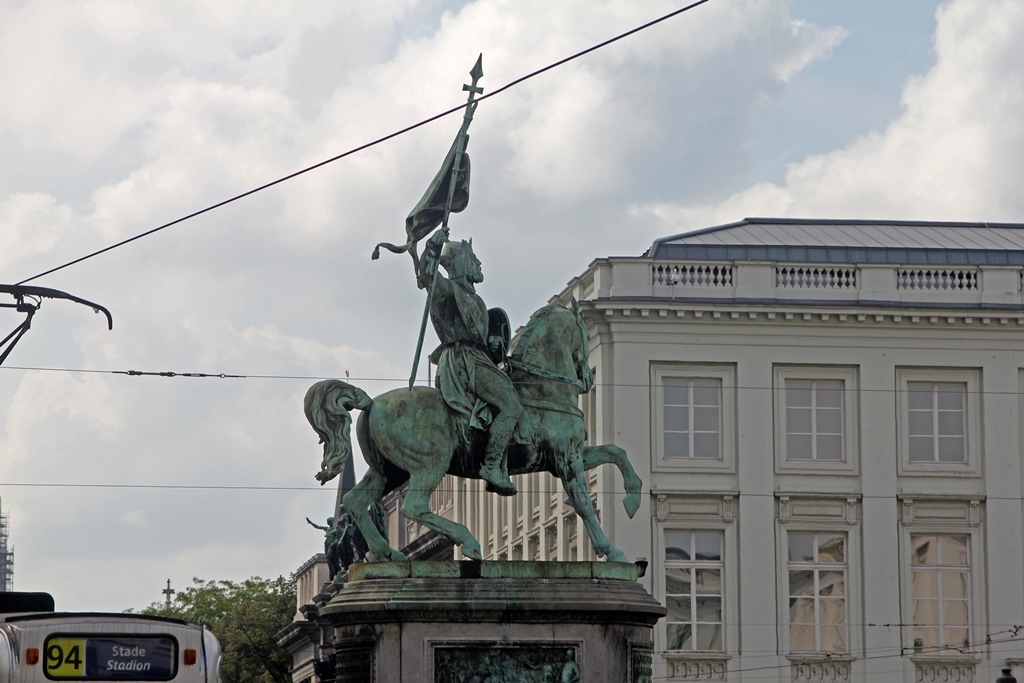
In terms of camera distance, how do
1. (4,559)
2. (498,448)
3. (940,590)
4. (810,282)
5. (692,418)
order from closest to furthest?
(498,448)
(940,590)
(692,418)
(810,282)
(4,559)

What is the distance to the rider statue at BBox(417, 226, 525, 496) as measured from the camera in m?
21.6

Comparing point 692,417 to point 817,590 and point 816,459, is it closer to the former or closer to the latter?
point 816,459

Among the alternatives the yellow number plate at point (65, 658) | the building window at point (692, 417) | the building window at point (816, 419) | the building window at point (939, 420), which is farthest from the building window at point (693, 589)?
the yellow number plate at point (65, 658)

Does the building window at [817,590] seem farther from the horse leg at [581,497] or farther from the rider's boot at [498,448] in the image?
the rider's boot at [498,448]

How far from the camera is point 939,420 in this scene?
2367 inches

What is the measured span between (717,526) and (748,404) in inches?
133

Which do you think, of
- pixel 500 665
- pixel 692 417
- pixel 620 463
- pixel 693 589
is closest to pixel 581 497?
pixel 620 463

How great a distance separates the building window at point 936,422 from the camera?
5978 cm

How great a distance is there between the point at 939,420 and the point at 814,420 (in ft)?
10.9

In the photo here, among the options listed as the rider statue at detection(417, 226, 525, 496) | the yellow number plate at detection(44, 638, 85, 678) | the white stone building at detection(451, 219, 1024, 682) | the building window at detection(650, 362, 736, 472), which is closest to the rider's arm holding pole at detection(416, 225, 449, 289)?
the rider statue at detection(417, 226, 525, 496)

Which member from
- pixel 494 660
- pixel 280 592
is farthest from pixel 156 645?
pixel 280 592

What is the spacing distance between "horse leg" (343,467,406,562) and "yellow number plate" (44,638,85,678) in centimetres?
370

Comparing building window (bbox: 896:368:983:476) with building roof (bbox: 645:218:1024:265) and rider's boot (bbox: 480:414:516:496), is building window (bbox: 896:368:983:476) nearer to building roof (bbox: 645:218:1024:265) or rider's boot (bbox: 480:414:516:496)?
building roof (bbox: 645:218:1024:265)

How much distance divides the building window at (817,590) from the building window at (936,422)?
10.9 ft
